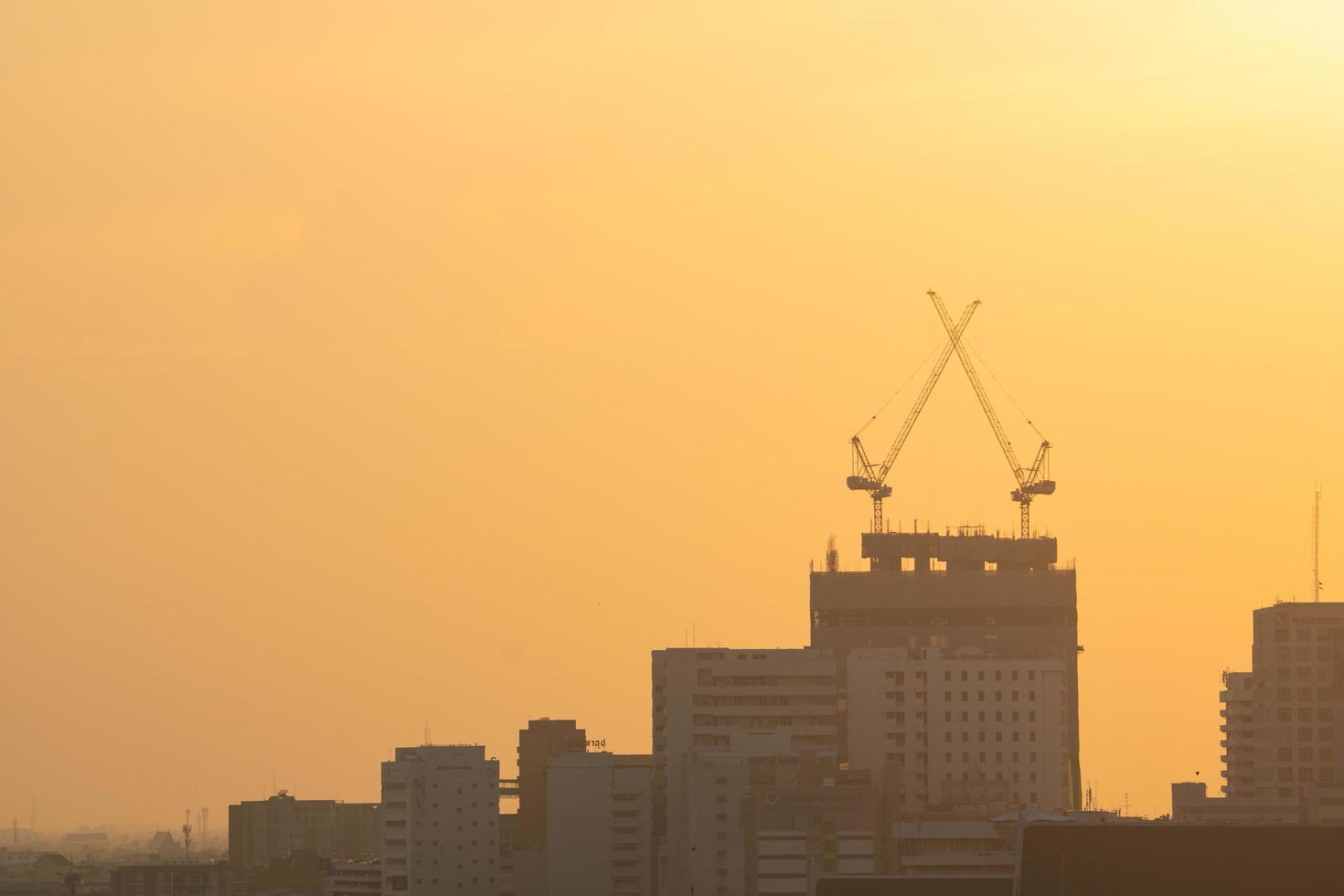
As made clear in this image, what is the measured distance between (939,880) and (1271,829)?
66.0 feet

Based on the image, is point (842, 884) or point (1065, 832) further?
point (842, 884)

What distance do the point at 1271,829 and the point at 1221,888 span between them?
324 centimetres

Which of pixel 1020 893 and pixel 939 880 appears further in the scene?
pixel 939 880

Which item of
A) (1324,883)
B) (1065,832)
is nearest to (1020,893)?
(1065,832)

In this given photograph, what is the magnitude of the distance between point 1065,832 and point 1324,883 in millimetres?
10843

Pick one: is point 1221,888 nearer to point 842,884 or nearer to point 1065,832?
point 1065,832

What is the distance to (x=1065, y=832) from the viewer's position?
125938 millimetres

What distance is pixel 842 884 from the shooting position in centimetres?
14012

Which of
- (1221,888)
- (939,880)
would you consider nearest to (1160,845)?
(1221,888)

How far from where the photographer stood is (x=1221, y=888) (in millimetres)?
123188

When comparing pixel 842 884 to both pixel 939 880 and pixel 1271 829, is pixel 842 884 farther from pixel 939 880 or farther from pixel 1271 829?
pixel 1271 829

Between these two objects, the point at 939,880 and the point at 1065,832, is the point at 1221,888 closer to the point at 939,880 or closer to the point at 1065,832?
the point at 1065,832

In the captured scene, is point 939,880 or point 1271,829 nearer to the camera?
point 1271,829

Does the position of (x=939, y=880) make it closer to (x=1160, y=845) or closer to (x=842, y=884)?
(x=842, y=884)
